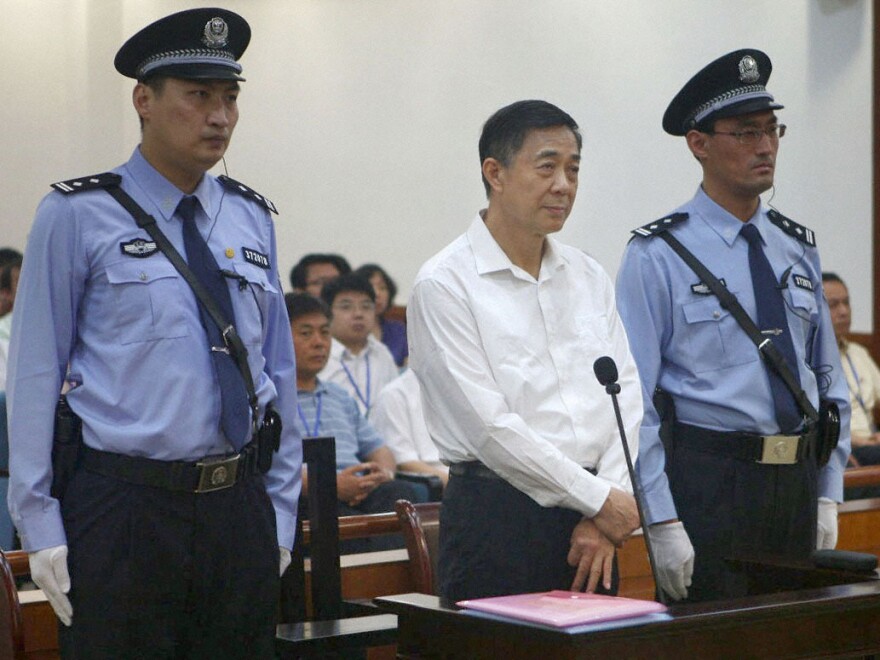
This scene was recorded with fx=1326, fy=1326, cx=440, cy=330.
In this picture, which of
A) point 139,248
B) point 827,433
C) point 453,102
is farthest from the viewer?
point 453,102

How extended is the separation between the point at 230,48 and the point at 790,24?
18.4 feet

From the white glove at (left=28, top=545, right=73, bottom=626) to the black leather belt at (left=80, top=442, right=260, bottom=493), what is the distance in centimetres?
14

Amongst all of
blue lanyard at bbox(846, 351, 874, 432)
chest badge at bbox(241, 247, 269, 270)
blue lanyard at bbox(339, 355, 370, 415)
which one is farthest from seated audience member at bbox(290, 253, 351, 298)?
chest badge at bbox(241, 247, 269, 270)

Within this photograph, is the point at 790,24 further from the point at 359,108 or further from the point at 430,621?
the point at 430,621

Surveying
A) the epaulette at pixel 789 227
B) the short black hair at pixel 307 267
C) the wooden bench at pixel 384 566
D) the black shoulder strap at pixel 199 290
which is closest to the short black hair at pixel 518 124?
the black shoulder strap at pixel 199 290

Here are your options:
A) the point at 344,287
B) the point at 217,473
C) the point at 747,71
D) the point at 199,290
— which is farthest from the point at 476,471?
the point at 344,287

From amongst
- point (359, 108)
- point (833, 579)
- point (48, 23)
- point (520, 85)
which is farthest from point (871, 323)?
point (833, 579)

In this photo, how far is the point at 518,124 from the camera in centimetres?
250

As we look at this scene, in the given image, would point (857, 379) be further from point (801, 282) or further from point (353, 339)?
point (801, 282)

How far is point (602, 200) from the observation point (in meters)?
7.57

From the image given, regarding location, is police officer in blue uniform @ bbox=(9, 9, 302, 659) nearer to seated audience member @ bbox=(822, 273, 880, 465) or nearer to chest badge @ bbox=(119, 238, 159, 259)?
chest badge @ bbox=(119, 238, 159, 259)

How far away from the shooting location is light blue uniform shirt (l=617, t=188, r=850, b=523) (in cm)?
280

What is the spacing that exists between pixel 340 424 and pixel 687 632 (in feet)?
9.47

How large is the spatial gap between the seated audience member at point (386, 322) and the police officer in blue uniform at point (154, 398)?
410cm
